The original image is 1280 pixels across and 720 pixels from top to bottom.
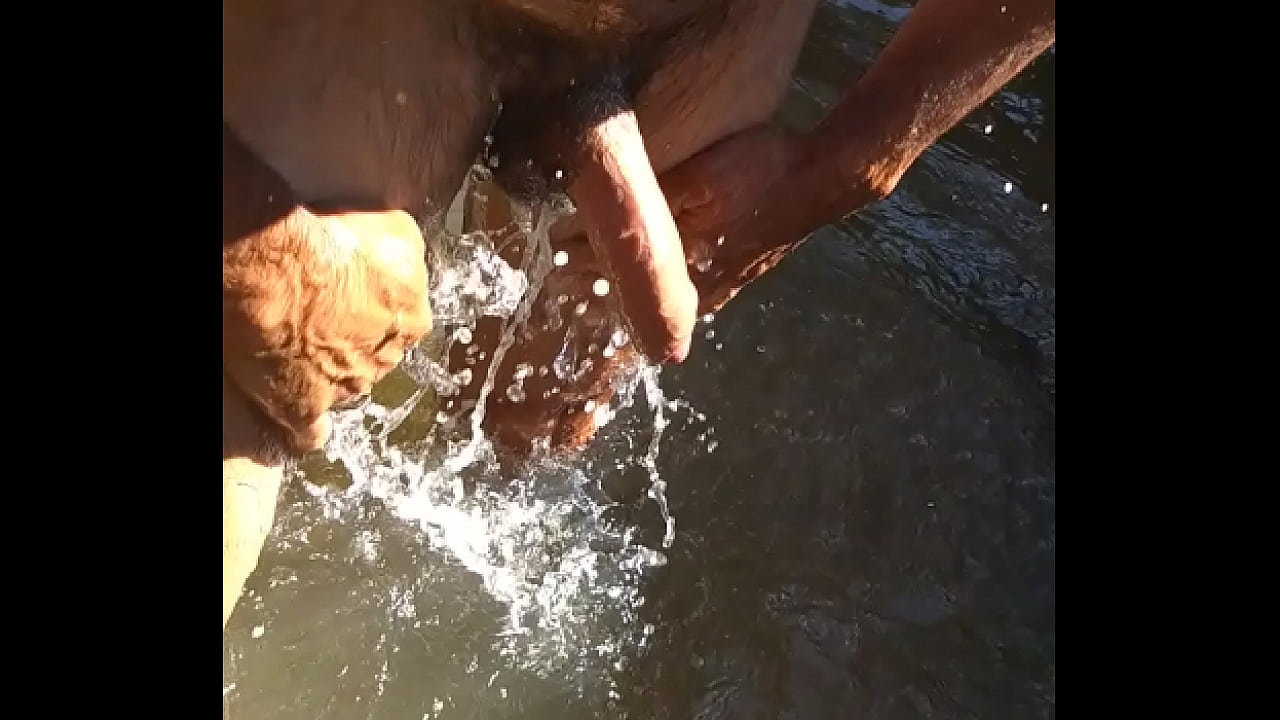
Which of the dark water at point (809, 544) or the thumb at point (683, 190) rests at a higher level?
the thumb at point (683, 190)

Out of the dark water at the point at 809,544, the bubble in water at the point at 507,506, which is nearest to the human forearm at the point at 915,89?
the bubble in water at the point at 507,506

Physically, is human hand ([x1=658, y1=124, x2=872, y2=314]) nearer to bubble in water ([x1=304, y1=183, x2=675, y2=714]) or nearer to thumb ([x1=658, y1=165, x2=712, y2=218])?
thumb ([x1=658, y1=165, x2=712, y2=218])

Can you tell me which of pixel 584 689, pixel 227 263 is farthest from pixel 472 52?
pixel 584 689

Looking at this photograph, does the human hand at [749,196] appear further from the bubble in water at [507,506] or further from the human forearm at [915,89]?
the bubble in water at [507,506]

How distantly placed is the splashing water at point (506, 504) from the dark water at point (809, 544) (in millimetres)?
10

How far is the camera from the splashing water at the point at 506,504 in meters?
1.10

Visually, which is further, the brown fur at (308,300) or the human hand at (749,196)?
the human hand at (749,196)

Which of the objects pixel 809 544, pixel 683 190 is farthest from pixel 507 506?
pixel 683 190

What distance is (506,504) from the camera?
122 centimetres

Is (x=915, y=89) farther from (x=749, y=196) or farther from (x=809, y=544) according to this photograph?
(x=809, y=544)

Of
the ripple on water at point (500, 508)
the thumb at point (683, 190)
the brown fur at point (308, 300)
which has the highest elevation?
the brown fur at point (308, 300)

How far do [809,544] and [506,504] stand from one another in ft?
1.04
